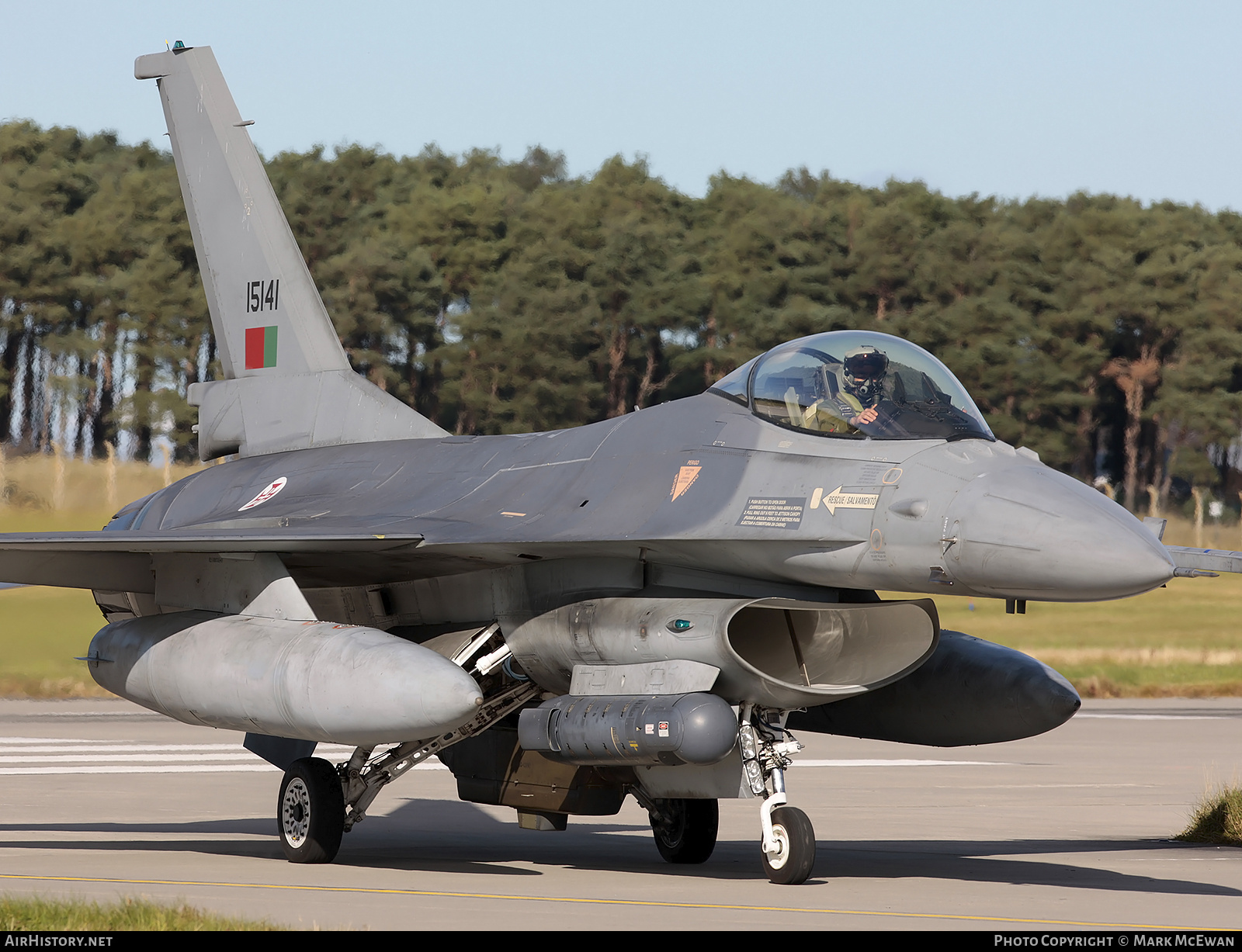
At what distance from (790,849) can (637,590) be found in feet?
5.76

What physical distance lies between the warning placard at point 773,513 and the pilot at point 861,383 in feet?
1.89

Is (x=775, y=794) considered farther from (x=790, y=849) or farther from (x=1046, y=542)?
(x=1046, y=542)

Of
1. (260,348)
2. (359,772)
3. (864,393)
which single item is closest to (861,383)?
(864,393)

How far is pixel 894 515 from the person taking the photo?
8.47 m

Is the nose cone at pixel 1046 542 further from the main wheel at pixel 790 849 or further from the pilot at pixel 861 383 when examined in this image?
the main wheel at pixel 790 849

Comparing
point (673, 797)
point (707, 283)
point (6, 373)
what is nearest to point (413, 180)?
point (707, 283)

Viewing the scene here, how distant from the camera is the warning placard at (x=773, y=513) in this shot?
8.82 metres

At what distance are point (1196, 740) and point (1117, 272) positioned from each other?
4553 cm

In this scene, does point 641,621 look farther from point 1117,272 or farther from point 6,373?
point 1117,272

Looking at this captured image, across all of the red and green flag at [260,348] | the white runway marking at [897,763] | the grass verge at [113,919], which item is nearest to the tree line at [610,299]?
the white runway marking at [897,763]

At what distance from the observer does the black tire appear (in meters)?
10.9

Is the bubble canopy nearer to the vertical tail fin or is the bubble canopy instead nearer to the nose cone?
the nose cone

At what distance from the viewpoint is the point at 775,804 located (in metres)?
9.09

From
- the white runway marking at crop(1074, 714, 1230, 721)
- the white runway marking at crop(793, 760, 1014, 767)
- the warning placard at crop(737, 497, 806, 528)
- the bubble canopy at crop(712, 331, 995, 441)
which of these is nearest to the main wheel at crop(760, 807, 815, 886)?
the warning placard at crop(737, 497, 806, 528)
